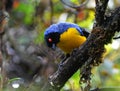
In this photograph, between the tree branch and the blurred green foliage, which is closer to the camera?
the tree branch

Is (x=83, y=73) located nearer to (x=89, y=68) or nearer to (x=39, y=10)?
(x=89, y=68)

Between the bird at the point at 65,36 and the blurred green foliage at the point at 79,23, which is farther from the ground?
the blurred green foliage at the point at 79,23

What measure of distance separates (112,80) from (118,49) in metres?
0.90

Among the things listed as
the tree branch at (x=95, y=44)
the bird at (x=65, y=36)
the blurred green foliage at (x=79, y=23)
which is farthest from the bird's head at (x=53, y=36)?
the tree branch at (x=95, y=44)

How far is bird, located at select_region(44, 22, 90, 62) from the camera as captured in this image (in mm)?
4557

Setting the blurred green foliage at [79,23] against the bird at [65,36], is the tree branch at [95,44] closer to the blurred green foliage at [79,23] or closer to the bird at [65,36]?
the bird at [65,36]

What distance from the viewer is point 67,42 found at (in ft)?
15.1

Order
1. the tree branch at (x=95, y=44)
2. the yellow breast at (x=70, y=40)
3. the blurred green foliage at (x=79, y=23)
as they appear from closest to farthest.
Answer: the tree branch at (x=95, y=44), the yellow breast at (x=70, y=40), the blurred green foliage at (x=79, y=23)

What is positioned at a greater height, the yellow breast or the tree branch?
the yellow breast

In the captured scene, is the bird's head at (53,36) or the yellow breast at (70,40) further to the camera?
the bird's head at (53,36)

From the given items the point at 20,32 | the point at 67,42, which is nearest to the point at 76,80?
the point at 67,42

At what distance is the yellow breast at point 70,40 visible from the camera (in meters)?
4.54

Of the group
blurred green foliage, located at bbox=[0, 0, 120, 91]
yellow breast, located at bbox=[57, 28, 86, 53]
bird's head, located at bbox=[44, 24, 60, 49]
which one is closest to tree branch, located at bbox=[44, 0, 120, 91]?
yellow breast, located at bbox=[57, 28, 86, 53]

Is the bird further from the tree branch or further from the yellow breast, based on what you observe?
the tree branch
